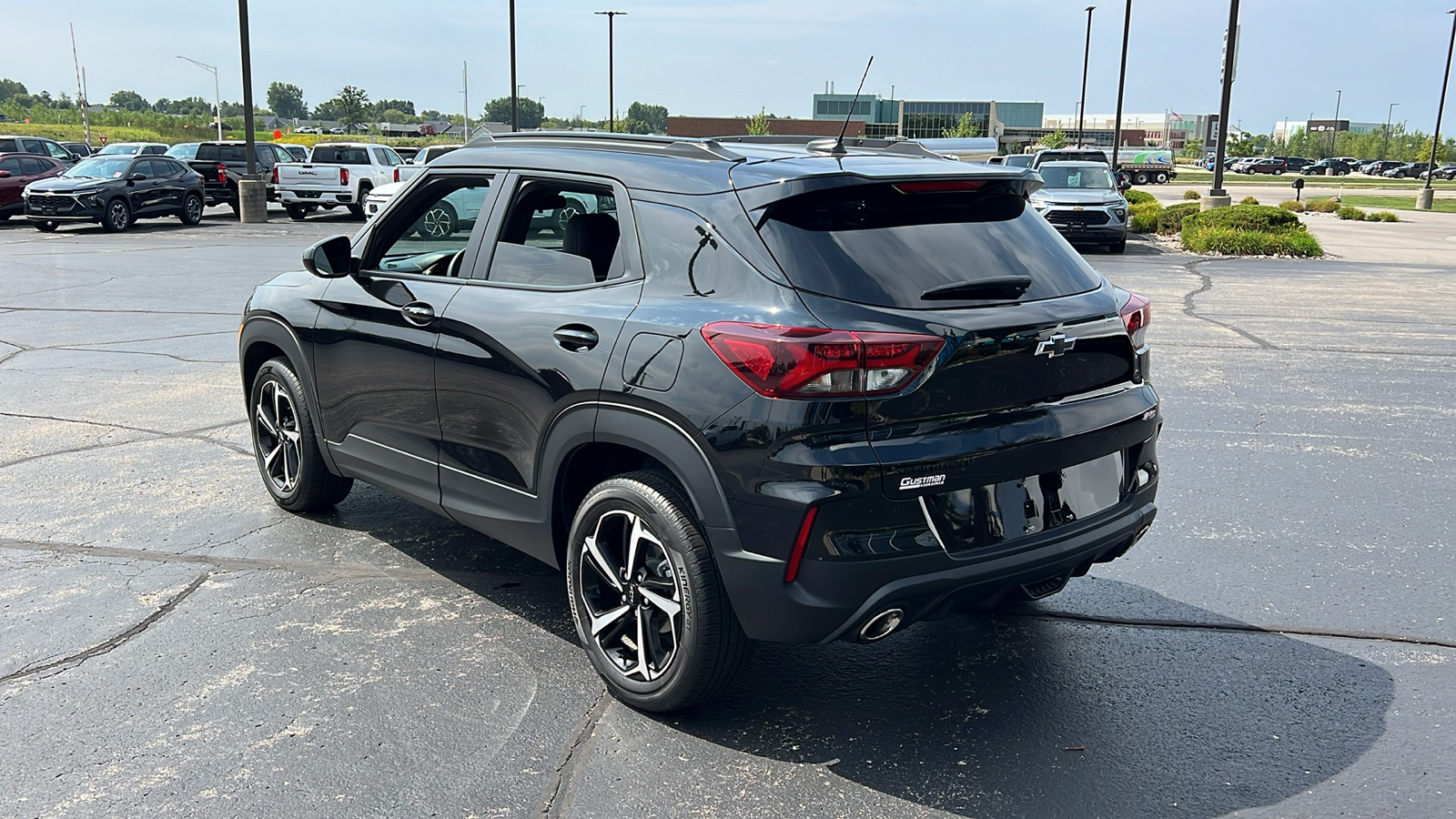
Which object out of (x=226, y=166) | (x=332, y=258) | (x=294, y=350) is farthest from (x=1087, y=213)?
(x=226, y=166)

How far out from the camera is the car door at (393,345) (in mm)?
4508

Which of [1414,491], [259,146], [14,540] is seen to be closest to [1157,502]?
[1414,491]

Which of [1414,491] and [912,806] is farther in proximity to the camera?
[1414,491]

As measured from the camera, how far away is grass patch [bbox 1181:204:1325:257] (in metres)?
21.8

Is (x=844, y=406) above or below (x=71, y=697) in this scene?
above

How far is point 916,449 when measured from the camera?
3.23m

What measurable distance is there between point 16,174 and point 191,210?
4132 millimetres

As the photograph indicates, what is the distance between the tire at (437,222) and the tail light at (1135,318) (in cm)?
278

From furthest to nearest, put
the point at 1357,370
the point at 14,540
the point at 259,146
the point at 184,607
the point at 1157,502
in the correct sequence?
the point at 259,146 < the point at 1357,370 < the point at 1157,502 < the point at 14,540 < the point at 184,607

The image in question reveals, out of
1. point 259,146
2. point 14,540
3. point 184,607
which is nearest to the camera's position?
point 184,607

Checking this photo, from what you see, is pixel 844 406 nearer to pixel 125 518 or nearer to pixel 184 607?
pixel 184 607

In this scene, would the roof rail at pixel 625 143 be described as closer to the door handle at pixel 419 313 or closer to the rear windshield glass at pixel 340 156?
the door handle at pixel 419 313

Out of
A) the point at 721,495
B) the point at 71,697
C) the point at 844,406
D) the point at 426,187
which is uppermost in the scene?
the point at 426,187

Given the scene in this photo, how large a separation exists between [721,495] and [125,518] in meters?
3.86
